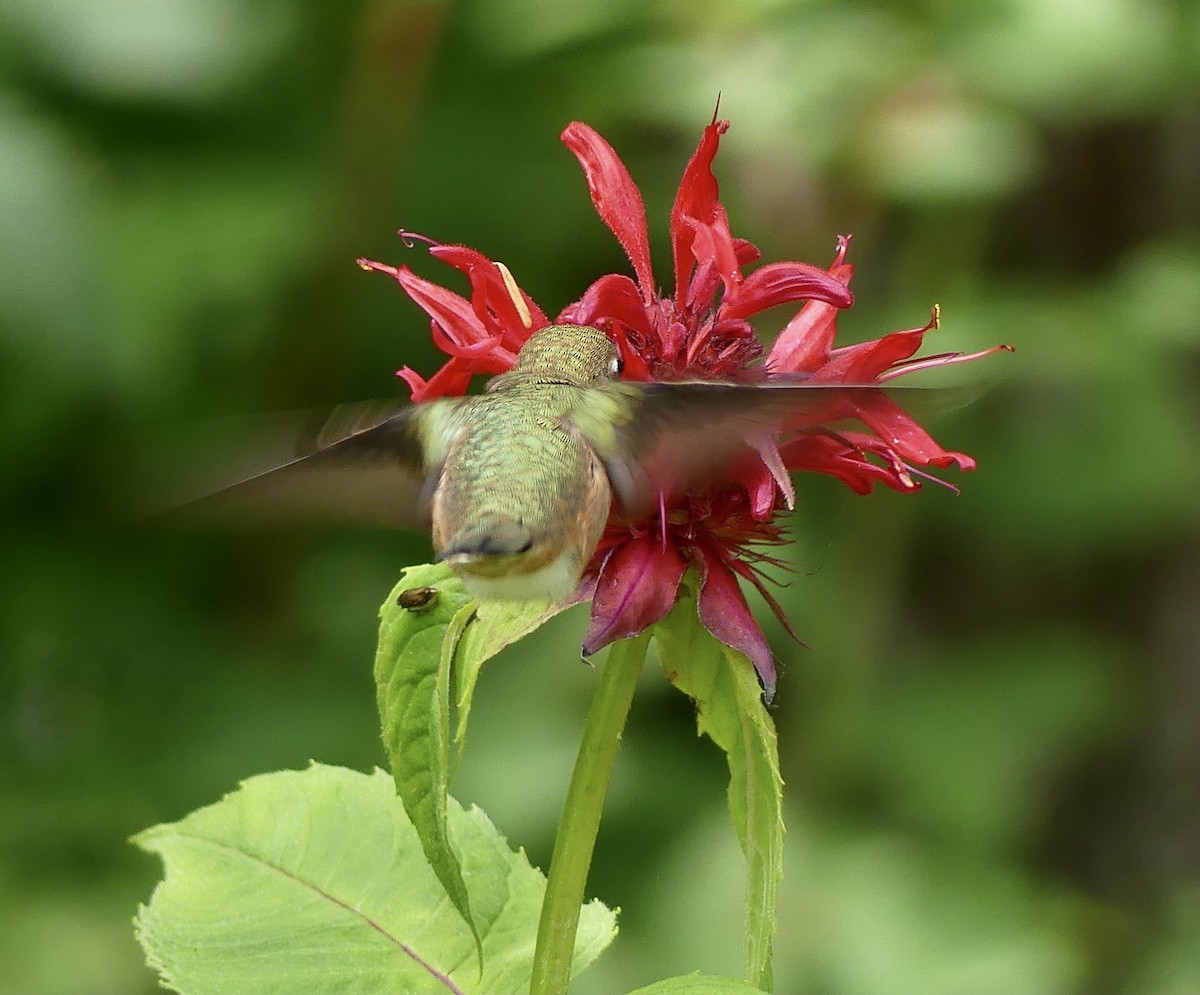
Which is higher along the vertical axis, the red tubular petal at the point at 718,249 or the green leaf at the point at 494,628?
the red tubular petal at the point at 718,249

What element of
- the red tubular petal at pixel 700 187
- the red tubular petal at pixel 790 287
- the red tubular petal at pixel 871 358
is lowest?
the red tubular petal at pixel 871 358

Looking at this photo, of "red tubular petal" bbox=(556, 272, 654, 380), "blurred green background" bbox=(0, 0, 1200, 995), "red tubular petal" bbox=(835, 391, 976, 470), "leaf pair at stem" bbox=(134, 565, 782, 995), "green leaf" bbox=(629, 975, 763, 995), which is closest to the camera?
"green leaf" bbox=(629, 975, 763, 995)

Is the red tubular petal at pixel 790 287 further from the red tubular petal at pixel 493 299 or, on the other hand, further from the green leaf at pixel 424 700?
the green leaf at pixel 424 700

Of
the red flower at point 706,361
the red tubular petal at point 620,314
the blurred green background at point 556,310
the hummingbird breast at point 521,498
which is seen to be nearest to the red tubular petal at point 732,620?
the red flower at point 706,361

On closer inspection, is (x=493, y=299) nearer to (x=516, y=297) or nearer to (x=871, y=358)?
(x=516, y=297)

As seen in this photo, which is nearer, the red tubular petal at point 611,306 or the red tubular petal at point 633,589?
the red tubular petal at point 633,589

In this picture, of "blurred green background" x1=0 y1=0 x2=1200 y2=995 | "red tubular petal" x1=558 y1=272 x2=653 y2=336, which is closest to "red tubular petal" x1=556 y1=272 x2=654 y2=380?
"red tubular petal" x1=558 y1=272 x2=653 y2=336

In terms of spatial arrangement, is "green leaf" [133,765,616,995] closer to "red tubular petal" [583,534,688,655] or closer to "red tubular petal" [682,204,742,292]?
"red tubular petal" [583,534,688,655]
